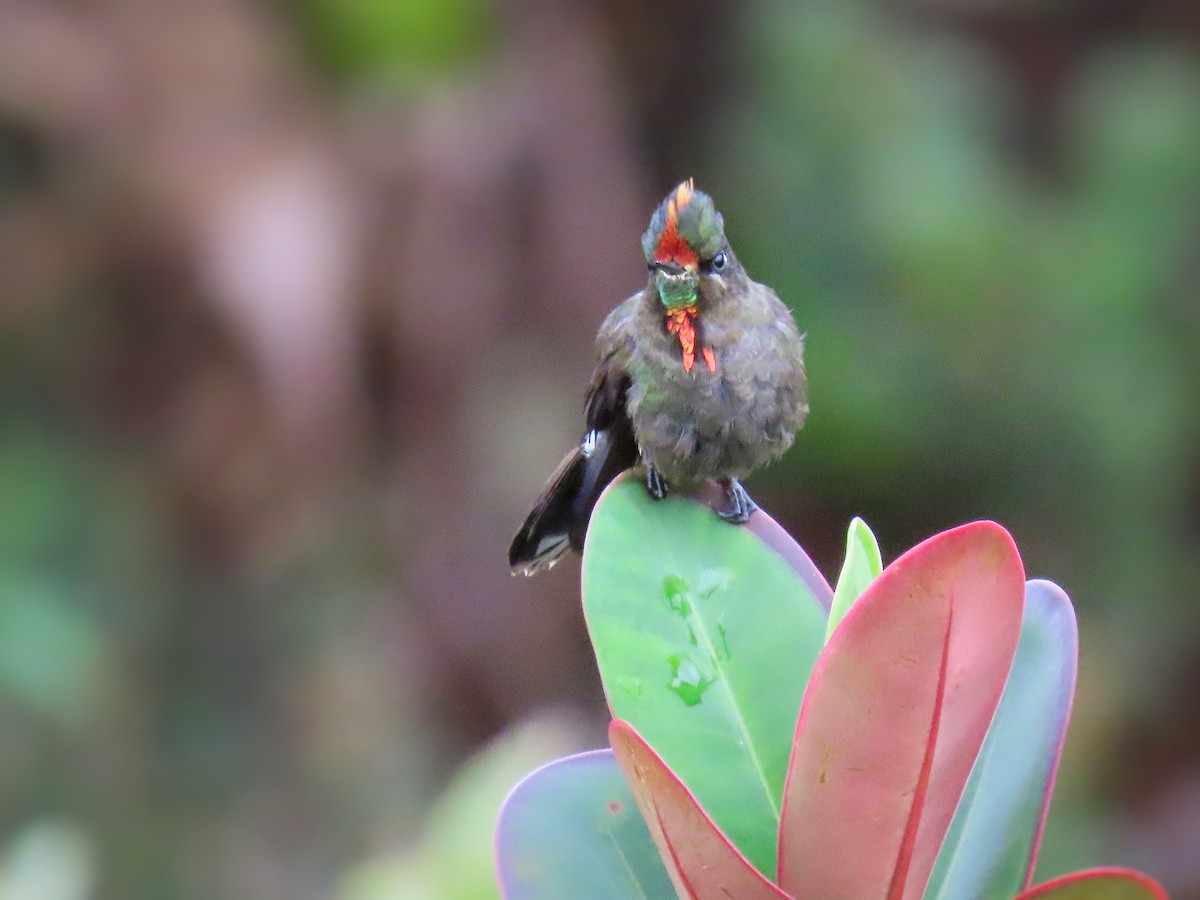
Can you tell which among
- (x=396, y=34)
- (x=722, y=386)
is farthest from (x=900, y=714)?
(x=396, y=34)

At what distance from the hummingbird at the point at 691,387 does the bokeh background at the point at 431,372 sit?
1614mm

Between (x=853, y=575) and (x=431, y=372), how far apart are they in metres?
2.67

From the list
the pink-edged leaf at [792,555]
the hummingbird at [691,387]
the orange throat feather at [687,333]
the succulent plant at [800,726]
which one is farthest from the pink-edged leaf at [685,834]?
the orange throat feather at [687,333]

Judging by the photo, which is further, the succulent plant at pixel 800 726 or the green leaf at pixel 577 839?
the green leaf at pixel 577 839

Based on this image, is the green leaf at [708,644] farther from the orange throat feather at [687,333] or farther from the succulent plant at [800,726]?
the orange throat feather at [687,333]

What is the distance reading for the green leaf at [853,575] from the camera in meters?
0.97

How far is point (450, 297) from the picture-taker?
3.51 meters

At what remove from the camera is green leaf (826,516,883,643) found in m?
0.97

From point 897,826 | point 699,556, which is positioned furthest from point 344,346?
point 897,826

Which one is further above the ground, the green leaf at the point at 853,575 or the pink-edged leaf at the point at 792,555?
the green leaf at the point at 853,575

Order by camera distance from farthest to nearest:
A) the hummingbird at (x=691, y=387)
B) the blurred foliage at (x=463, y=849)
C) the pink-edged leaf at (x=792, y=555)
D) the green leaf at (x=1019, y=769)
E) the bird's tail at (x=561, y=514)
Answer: the bird's tail at (x=561, y=514), the hummingbird at (x=691, y=387), the blurred foliage at (x=463, y=849), the pink-edged leaf at (x=792, y=555), the green leaf at (x=1019, y=769)

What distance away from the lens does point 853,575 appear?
0.98 metres

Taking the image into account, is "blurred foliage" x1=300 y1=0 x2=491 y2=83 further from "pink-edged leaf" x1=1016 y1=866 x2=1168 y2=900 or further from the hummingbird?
"pink-edged leaf" x1=1016 y1=866 x2=1168 y2=900

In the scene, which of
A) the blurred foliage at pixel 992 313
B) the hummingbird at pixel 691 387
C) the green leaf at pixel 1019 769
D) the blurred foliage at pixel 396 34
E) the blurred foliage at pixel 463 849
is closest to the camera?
the green leaf at pixel 1019 769
